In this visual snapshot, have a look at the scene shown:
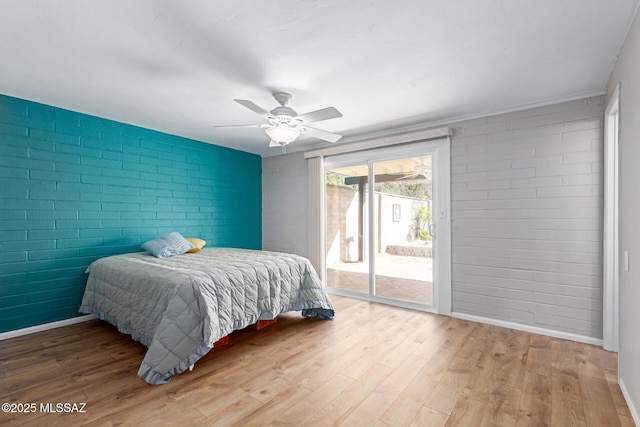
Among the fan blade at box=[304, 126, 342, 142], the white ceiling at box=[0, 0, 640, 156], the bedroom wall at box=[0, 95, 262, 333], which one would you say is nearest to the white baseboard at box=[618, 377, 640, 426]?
the white ceiling at box=[0, 0, 640, 156]

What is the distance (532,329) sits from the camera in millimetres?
3111

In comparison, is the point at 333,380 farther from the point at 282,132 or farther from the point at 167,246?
the point at 167,246

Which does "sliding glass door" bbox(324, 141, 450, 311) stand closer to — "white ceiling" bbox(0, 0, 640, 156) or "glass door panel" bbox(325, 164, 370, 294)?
"glass door panel" bbox(325, 164, 370, 294)

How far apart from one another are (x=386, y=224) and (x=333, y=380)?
243 cm

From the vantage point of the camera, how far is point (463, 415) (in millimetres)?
1837

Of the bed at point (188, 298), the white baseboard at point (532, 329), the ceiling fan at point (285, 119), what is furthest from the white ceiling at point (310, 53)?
the white baseboard at point (532, 329)

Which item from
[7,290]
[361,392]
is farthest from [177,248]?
[361,392]

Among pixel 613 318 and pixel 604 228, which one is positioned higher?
pixel 604 228

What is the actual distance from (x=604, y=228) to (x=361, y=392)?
2554mm

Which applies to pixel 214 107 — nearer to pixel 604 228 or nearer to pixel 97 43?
pixel 97 43

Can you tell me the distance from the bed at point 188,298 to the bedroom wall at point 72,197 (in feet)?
1.10

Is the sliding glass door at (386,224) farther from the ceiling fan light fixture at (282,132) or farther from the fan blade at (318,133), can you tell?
→ the ceiling fan light fixture at (282,132)

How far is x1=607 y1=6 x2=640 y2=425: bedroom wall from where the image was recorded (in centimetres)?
175

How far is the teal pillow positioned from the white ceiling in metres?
1.46
